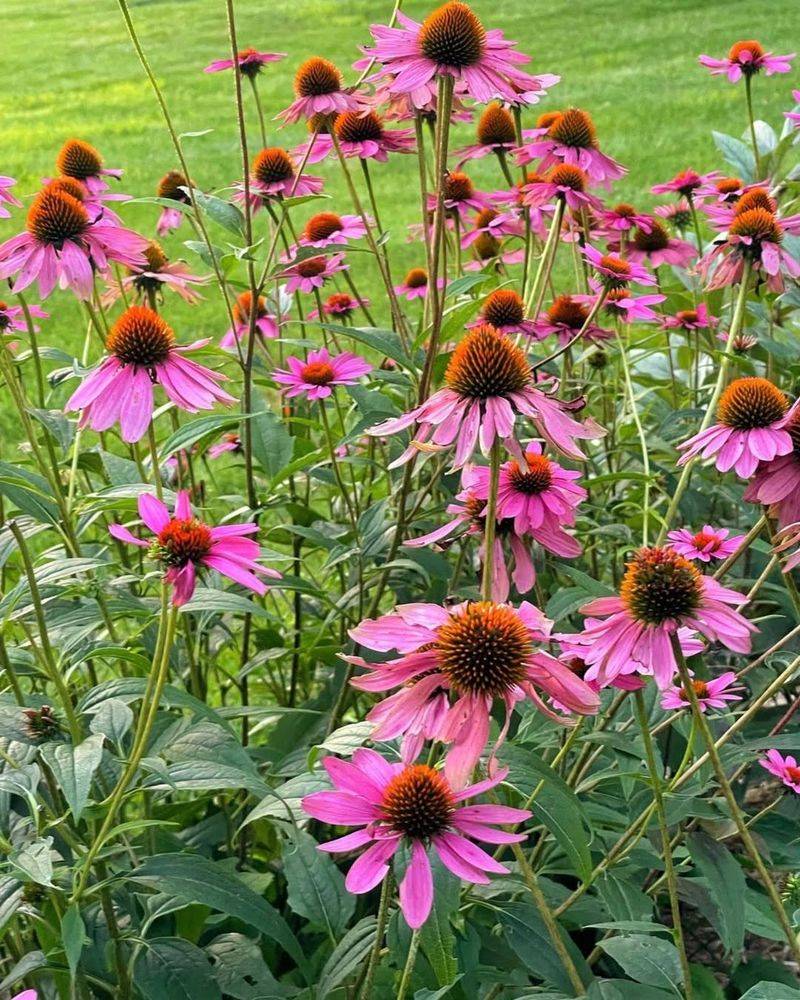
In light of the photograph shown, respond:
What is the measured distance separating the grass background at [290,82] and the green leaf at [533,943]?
301 centimetres

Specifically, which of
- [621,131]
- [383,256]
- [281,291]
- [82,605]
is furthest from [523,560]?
[621,131]

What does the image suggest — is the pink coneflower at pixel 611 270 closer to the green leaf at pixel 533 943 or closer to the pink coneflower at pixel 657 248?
the pink coneflower at pixel 657 248

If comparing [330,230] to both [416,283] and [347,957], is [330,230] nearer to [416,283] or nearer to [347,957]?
[416,283]

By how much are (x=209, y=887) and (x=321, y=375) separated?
0.76 m

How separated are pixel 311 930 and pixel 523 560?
48cm

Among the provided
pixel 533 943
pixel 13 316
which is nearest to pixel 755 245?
pixel 533 943

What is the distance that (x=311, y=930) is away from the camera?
128 centimetres

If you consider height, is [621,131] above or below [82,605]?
above

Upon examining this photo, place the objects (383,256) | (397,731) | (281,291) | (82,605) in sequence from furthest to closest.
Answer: (281,291) → (383,256) → (82,605) → (397,731)

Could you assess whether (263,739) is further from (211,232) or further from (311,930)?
(211,232)

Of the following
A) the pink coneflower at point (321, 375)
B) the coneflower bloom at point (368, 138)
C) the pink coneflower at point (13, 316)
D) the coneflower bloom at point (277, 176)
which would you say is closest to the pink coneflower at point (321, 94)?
the coneflower bloom at point (368, 138)

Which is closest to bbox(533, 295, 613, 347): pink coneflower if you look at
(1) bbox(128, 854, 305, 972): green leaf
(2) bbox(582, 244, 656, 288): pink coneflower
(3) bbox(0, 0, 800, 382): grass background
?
(2) bbox(582, 244, 656, 288): pink coneflower

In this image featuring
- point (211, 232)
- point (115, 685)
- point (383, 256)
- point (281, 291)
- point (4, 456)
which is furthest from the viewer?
point (211, 232)

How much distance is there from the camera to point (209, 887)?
97cm
